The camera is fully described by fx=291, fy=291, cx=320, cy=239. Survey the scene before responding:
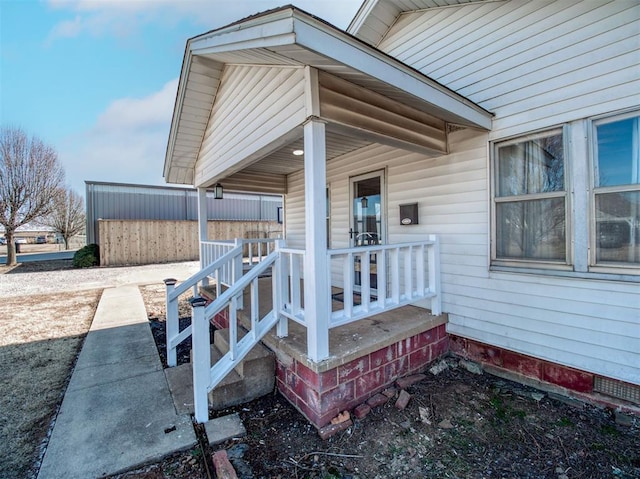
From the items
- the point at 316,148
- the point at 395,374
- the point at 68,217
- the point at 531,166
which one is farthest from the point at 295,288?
the point at 68,217

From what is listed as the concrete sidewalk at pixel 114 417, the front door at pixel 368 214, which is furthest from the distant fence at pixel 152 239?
the concrete sidewalk at pixel 114 417

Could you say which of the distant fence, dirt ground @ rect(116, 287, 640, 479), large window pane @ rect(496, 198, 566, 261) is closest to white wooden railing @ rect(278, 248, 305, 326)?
dirt ground @ rect(116, 287, 640, 479)

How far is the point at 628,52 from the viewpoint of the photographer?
93.9 inches

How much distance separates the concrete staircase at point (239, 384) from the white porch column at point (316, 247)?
2.34ft

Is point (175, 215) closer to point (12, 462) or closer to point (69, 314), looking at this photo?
point (69, 314)

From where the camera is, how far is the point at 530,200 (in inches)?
117

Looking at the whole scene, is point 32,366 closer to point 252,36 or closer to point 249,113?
point 249,113

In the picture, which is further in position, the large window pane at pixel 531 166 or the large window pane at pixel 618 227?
the large window pane at pixel 531 166

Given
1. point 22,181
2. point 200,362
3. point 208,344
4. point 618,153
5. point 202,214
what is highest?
point 22,181

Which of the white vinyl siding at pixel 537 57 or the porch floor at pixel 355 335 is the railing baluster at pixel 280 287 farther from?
the white vinyl siding at pixel 537 57

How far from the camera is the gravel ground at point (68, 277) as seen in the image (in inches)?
314

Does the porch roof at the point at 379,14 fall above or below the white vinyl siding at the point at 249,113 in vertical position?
above

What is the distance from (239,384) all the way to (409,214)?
112 inches

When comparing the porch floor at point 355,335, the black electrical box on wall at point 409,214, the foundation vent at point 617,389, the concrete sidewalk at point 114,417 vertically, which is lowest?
the concrete sidewalk at point 114,417
